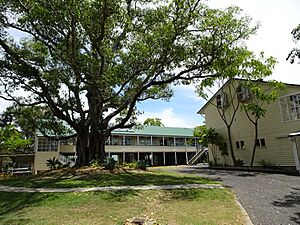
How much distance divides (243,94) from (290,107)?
4336 mm

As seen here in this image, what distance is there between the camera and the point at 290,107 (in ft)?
61.3

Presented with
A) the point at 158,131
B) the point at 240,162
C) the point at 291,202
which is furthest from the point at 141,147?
the point at 291,202

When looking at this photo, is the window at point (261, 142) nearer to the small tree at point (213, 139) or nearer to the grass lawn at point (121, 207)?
the small tree at point (213, 139)

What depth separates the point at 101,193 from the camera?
8.80m

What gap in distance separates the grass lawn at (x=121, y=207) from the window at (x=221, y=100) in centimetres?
1584

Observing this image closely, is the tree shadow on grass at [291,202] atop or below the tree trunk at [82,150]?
below

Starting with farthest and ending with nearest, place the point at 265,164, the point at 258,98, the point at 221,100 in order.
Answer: the point at 221,100
the point at 265,164
the point at 258,98

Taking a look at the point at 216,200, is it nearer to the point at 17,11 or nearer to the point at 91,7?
the point at 91,7

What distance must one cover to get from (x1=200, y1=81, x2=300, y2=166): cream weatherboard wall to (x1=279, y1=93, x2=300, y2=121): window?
26cm

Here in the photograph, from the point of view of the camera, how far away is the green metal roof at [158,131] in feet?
114

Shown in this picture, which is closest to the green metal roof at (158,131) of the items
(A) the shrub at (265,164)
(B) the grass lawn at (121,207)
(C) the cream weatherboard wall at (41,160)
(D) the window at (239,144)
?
(C) the cream weatherboard wall at (41,160)

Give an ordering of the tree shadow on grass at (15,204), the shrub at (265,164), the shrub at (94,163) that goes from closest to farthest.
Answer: the tree shadow on grass at (15,204) → the shrub at (94,163) → the shrub at (265,164)

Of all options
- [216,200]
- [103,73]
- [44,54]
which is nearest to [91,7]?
[103,73]

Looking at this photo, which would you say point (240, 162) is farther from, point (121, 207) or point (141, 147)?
point (121, 207)
